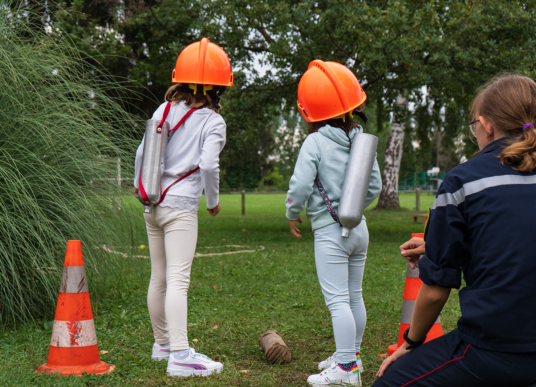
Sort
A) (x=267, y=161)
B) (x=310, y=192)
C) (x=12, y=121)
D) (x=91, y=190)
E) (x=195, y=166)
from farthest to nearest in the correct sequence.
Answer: (x=267, y=161) → (x=91, y=190) → (x=12, y=121) → (x=195, y=166) → (x=310, y=192)

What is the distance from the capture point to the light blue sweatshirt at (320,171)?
3.17 meters

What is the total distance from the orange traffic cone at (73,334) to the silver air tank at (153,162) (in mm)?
670

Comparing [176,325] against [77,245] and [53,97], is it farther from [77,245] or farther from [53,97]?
[53,97]

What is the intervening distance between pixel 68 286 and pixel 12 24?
9.11ft

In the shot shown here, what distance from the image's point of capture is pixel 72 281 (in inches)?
135

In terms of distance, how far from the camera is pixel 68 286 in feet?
11.2

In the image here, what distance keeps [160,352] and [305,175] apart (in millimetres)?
1568

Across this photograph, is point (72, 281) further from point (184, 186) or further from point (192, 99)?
point (192, 99)

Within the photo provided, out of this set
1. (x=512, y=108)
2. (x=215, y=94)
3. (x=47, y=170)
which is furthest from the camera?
(x=47, y=170)

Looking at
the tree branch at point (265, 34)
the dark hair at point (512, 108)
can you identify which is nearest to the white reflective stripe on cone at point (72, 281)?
the dark hair at point (512, 108)

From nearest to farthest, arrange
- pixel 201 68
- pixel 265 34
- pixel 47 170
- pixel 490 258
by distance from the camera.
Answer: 1. pixel 490 258
2. pixel 201 68
3. pixel 47 170
4. pixel 265 34

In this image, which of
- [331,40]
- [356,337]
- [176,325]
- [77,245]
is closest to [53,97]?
[77,245]

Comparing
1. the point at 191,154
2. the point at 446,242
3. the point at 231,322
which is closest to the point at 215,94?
the point at 191,154

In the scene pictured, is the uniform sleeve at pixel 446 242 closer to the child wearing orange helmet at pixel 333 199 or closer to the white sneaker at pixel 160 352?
the child wearing orange helmet at pixel 333 199
